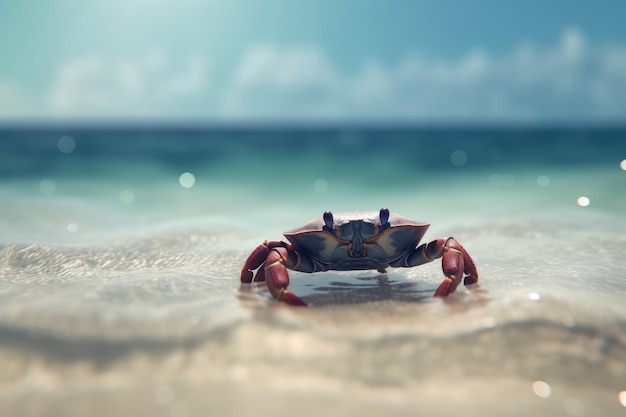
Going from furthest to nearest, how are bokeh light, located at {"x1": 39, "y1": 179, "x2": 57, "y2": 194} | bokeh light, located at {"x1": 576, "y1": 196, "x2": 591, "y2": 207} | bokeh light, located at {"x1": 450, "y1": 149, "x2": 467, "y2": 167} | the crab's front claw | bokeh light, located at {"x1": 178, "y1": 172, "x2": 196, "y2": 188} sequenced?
bokeh light, located at {"x1": 450, "y1": 149, "x2": 467, "y2": 167}
bokeh light, located at {"x1": 178, "y1": 172, "x2": 196, "y2": 188}
bokeh light, located at {"x1": 39, "y1": 179, "x2": 57, "y2": 194}
bokeh light, located at {"x1": 576, "y1": 196, "x2": 591, "y2": 207}
the crab's front claw

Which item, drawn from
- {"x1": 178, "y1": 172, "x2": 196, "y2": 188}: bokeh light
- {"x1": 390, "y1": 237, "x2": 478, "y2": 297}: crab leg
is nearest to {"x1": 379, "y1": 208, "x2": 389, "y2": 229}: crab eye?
{"x1": 390, "y1": 237, "x2": 478, "y2": 297}: crab leg

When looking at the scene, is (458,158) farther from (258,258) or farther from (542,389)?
(542,389)

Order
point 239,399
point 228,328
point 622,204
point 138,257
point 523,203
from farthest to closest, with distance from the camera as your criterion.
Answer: point 523,203 < point 622,204 < point 138,257 < point 228,328 < point 239,399

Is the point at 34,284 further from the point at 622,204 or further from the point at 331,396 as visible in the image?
the point at 622,204

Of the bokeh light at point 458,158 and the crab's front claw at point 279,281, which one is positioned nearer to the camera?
the crab's front claw at point 279,281

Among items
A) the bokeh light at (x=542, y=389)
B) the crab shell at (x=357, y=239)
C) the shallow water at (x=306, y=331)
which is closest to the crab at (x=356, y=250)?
the crab shell at (x=357, y=239)

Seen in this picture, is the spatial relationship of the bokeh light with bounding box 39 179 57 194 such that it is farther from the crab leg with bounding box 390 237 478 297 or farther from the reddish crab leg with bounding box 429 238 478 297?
the reddish crab leg with bounding box 429 238 478 297

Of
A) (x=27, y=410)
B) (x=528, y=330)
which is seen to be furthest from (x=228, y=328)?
(x=528, y=330)

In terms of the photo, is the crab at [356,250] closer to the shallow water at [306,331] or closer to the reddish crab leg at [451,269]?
the reddish crab leg at [451,269]
